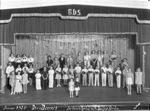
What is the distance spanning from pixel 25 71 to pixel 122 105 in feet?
16.9

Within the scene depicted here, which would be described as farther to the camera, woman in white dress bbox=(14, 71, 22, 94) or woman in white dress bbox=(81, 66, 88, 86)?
woman in white dress bbox=(81, 66, 88, 86)

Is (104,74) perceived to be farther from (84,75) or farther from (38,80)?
(38,80)

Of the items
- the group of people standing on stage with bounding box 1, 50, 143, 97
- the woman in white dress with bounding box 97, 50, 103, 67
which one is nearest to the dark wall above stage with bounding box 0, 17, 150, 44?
the group of people standing on stage with bounding box 1, 50, 143, 97

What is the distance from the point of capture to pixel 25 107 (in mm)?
11023

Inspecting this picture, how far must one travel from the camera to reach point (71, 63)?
49.3 ft

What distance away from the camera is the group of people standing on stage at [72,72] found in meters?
12.7

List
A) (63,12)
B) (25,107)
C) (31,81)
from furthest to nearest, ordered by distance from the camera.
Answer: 1. (31,81)
2. (63,12)
3. (25,107)

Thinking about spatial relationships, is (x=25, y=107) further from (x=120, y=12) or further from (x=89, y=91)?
(x=120, y=12)

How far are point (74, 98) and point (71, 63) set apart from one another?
11.8 ft

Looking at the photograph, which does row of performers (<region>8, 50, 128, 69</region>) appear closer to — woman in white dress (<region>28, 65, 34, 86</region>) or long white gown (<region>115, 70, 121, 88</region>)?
woman in white dress (<region>28, 65, 34, 86</region>)

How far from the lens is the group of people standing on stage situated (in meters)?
12.7

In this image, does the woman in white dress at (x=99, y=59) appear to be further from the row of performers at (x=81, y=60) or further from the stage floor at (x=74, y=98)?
the stage floor at (x=74, y=98)

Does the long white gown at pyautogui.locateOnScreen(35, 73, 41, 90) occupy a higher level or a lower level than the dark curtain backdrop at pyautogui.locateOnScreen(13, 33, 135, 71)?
lower

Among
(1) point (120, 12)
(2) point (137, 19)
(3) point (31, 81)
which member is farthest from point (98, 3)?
(3) point (31, 81)
